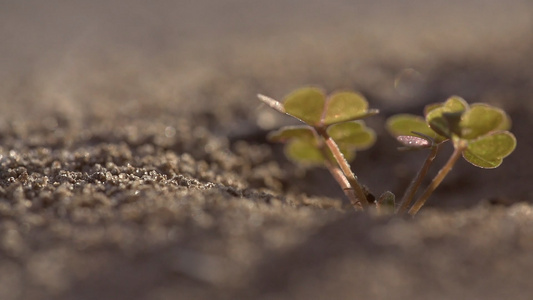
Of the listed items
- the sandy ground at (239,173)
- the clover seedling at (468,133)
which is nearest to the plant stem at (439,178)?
the clover seedling at (468,133)

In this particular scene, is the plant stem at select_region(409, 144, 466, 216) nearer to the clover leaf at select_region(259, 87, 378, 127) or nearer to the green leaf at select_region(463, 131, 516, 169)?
the green leaf at select_region(463, 131, 516, 169)

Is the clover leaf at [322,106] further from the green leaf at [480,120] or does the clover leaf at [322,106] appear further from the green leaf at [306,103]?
the green leaf at [480,120]

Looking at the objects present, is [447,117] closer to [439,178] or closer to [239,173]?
[439,178]

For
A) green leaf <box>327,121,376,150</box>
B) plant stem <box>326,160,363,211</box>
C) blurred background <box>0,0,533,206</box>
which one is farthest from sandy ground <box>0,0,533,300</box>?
green leaf <box>327,121,376,150</box>

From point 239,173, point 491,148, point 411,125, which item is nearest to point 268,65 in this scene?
point 239,173

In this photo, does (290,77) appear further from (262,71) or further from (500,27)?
(500,27)

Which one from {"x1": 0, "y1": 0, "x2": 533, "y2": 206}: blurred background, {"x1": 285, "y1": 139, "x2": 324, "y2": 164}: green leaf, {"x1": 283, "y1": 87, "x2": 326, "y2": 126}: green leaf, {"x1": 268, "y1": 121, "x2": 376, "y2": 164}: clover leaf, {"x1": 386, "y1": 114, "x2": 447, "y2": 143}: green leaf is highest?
{"x1": 283, "y1": 87, "x2": 326, "y2": 126}: green leaf

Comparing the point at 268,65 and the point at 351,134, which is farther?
the point at 268,65
